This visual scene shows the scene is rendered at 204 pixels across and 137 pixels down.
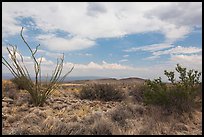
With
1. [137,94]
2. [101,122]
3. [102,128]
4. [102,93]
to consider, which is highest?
[102,93]

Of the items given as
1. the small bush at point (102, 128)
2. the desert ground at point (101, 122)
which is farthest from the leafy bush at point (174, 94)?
the small bush at point (102, 128)

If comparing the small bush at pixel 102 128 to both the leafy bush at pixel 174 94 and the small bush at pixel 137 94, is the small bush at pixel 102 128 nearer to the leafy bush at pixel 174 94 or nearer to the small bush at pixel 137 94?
the leafy bush at pixel 174 94

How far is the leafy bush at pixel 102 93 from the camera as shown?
1731cm

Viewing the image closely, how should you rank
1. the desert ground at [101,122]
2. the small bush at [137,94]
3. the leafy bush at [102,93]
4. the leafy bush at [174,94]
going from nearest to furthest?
1. the desert ground at [101,122]
2. the leafy bush at [174,94]
3. the leafy bush at [102,93]
4. the small bush at [137,94]

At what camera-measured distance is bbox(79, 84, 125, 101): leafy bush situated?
56.8 feet

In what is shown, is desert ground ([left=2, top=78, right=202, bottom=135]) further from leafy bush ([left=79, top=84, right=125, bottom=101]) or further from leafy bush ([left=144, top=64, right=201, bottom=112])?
leafy bush ([left=79, top=84, right=125, bottom=101])

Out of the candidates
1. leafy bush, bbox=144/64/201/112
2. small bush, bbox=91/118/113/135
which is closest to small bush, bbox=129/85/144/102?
leafy bush, bbox=144/64/201/112

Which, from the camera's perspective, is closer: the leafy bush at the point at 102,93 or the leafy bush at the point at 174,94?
the leafy bush at the point at 174,94

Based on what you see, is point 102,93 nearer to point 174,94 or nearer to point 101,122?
point 174,94

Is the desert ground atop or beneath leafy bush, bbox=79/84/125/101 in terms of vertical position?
beneath

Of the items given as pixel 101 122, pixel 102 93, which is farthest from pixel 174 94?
pixel 102 93

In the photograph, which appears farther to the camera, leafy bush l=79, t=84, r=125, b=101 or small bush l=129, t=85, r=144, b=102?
small bush l=129, t=85, r=144, b=102

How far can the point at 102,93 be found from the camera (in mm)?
17453

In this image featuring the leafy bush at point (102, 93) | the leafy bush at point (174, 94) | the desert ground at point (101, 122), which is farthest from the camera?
the leafy bush at point (102, 93)
